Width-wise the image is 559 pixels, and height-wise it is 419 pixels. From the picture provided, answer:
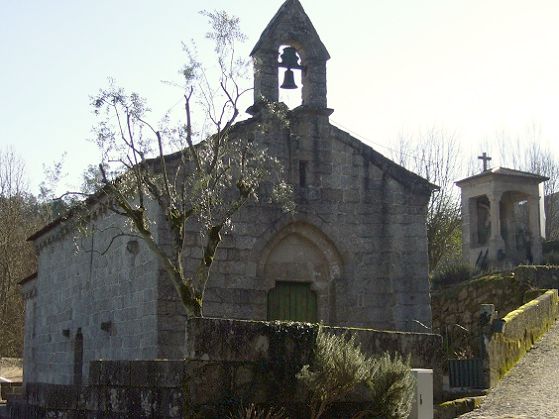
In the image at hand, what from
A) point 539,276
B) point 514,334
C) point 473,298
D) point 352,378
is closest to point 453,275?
point 473,298

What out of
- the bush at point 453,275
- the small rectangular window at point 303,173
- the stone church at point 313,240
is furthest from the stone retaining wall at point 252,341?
the bush at point 453,275

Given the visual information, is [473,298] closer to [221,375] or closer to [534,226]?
[534,226]

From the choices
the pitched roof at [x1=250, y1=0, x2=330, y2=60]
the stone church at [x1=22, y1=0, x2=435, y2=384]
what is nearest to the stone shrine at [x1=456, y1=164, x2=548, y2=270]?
the stone church at [x1=22, y1=0, x2=435, y2=384]

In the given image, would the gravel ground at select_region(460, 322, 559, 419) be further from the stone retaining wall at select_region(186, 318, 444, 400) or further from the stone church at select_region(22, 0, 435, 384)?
the stone retaining wall at select_region(186, 318, 444, 400)

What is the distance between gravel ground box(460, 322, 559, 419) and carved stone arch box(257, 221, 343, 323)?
3.83 m

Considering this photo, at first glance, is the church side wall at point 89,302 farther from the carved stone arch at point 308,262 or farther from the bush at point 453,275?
the bush at point 453,275

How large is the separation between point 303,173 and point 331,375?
833 centimetres

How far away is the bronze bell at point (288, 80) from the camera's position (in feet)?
51.2

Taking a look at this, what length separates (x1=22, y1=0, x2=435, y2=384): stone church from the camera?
14672 millimetres

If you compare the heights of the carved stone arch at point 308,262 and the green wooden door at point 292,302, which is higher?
the carved stone arch at point 308,262

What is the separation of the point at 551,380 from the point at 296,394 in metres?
5.82

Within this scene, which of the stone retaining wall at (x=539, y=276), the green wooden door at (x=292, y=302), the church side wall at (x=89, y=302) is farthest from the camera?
the stone retaining wall at (x=539, y=276)

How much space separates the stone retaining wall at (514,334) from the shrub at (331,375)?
4715 mm

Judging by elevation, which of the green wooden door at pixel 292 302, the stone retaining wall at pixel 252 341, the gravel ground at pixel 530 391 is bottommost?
the gravel ground at pixel 530 391
